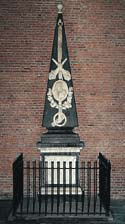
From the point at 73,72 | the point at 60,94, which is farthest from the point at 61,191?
the point at 73,72

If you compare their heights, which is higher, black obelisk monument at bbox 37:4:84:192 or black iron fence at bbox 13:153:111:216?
black obelisk monument at bbox 37:4:84:192

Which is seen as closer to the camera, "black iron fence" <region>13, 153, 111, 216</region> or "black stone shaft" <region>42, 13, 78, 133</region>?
"black iron fence" <region>13, 153, 111, 216</region>

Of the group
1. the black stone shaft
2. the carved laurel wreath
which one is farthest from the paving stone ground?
the carved laurel wreath

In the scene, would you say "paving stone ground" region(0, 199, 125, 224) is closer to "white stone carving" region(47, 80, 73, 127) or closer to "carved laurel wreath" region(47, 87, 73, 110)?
"white stone carving" region(47, 80, 73, 127)

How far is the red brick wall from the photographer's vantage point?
7.50 meters

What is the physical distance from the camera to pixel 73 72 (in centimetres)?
754

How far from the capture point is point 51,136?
22.5 feet

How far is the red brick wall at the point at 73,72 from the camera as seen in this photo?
24.6ft

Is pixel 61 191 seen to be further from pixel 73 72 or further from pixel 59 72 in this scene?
pixel 73 72

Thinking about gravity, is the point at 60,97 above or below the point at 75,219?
above

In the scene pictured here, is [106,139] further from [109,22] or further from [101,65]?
[109,22]

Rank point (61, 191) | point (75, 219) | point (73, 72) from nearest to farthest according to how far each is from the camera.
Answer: point (75, 219) → point (61, 191) → point (73, 72)

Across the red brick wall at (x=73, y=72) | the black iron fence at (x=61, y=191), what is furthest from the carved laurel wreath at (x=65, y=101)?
the black iron fence at (x=61, y=191)

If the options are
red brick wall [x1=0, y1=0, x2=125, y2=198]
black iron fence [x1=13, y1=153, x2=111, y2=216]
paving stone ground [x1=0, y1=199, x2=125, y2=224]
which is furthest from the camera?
red brick wall [x1=0, y1=0, x2=125, y2=198]
